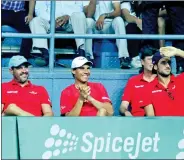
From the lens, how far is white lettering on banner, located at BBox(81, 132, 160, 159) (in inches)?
317

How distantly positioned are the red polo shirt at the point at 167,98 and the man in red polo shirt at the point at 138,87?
0.19m

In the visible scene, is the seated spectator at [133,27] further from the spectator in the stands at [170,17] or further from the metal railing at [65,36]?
the metal railing at [65,36]

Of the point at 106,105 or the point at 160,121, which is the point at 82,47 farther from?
the point at 160,121

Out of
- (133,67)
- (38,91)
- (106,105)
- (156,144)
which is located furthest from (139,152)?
(133,67)

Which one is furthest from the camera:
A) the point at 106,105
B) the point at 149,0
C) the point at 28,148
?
the point at 149,0

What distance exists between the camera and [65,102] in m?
9.09

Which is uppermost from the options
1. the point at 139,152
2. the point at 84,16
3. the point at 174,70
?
the point at 84,16

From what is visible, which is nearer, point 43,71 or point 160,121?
point 160,121

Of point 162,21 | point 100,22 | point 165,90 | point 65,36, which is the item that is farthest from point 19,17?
point 165,90

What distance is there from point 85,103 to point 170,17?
1804 millimetres

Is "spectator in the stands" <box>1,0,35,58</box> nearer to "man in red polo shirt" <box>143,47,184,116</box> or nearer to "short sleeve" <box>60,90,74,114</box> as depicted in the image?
"short sleeve" <box>60,90,74,114</box>

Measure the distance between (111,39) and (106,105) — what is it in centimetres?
171

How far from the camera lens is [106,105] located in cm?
900

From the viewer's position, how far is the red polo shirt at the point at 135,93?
9.29 metres
